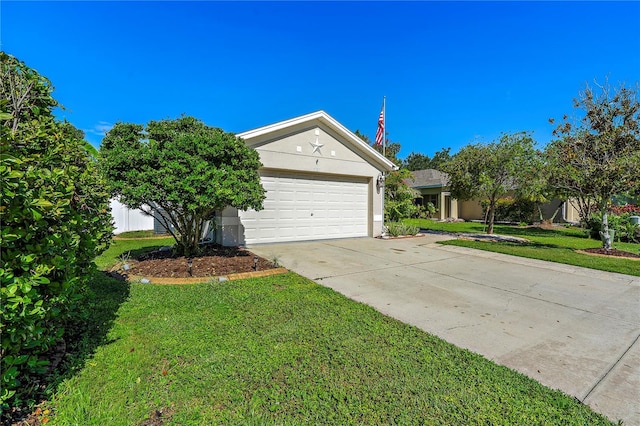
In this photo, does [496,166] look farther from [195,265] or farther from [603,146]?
[195,265]

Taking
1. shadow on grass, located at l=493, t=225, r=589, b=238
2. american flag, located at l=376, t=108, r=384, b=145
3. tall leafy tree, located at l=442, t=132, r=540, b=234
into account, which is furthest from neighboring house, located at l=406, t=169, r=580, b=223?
tall leafy tree, located at l=442, t=132, r=540, b=234

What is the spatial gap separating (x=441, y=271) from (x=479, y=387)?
14.2 feet

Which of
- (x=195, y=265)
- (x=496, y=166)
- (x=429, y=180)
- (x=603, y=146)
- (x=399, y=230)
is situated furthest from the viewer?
(x=429, y=180)

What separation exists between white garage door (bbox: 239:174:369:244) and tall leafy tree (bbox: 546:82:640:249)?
6.72 meters

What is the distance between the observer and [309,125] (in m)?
10.5

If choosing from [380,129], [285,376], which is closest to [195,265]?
[285,376]

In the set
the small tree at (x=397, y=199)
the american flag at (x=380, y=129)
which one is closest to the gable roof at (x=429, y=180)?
the small tree at (x=397, y=199)

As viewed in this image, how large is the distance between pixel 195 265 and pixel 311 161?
5765mm

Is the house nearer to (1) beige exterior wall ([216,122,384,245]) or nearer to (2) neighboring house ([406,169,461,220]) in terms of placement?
(1) beige exterior wall ([216,122,384,245])

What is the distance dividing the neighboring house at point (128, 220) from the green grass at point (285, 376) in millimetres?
11938

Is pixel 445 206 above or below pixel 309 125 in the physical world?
below

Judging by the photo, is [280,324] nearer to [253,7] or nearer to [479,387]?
[479,387]

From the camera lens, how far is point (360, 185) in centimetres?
1228

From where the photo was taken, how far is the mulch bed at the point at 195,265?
5.87m
